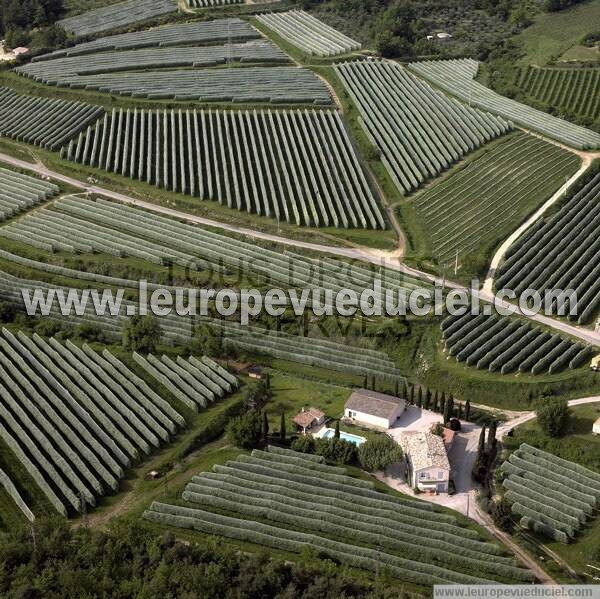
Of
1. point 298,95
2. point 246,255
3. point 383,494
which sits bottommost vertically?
point 383,494

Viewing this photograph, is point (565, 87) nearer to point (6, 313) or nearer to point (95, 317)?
point (95, 317)

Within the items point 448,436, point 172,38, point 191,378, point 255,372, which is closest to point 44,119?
point 172,38

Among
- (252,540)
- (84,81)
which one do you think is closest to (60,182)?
(84,81)

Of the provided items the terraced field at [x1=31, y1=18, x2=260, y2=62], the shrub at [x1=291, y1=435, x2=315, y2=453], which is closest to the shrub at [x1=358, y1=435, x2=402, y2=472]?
the shrub at [x1=291, y1=435, x2=315, y2=453]

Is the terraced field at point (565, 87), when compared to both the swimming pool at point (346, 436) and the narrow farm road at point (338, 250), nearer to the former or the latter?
the narrow farm road at point (338, 250)

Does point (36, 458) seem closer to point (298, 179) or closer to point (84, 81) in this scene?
point (298, 179)

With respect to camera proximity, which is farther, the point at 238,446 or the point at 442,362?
the point at 442,362
